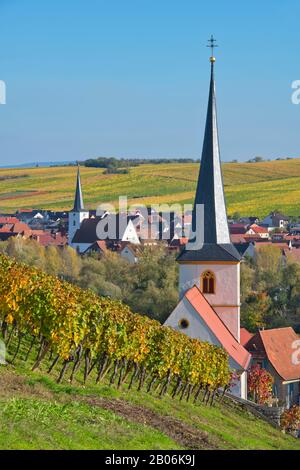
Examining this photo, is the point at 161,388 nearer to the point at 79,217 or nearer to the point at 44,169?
the point at 79,217

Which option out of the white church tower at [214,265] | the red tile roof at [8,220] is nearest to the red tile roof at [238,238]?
the red tile roof at [8,220]

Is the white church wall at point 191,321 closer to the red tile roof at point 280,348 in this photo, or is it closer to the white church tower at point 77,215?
the red tile roof at point 280,348

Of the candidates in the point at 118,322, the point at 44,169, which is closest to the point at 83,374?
the point at 118,322

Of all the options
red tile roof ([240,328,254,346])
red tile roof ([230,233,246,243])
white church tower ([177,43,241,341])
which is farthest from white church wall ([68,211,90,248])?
white church tower ([177,43,241,341])

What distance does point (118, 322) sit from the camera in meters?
29.7

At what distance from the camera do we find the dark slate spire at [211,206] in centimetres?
4697

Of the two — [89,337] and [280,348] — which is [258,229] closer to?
[280,348]

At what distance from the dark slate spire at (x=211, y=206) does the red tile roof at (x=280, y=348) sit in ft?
27.9

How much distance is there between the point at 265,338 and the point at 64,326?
29667 millimetres

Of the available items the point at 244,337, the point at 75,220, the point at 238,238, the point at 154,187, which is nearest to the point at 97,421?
the point at 244,337

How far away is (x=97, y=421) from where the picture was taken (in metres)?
19.9

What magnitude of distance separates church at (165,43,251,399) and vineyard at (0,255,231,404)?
7504mm

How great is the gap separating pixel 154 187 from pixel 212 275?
423 feet

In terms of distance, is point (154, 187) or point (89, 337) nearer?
point (89, 337)
